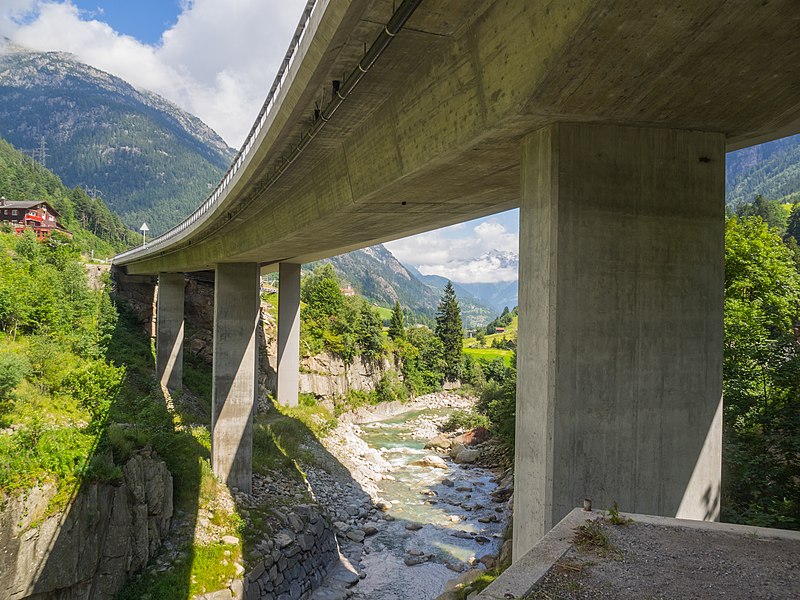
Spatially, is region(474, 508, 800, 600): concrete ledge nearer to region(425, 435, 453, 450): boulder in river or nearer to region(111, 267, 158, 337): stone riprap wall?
region(425, 435, 453, 450): boulder in river

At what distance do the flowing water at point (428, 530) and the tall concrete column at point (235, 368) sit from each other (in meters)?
6.39

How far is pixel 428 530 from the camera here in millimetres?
21500

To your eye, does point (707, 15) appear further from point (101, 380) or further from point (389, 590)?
point (101, 380)

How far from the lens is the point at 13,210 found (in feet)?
185

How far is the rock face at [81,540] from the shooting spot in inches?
462

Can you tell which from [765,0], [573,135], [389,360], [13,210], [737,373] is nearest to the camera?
[765,0]

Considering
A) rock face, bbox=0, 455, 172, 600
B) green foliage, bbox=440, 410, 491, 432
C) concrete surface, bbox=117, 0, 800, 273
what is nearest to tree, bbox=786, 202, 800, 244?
green foliage, bbox=440, 410, 491, 432

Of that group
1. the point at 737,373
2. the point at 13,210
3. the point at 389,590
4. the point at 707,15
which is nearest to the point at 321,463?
the point at 389,590

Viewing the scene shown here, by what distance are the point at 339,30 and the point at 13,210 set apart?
212ft

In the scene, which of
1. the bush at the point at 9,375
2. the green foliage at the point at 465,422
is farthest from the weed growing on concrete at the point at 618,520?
the green foliage at the point at 465,422

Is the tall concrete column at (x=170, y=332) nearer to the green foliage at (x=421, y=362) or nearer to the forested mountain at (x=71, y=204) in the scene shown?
the green foliage at (x=421, y=362)

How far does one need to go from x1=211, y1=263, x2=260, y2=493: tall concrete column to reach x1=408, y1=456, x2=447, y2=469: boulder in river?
12.0 metres

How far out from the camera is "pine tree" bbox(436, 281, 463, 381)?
207 feet

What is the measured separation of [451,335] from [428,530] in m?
45.9
